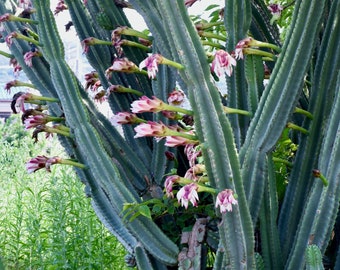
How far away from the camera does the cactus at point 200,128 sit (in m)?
1.59

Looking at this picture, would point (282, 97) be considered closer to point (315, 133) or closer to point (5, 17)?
point (315, 133)

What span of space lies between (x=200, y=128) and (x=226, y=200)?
0.20 meters

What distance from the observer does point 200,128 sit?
1587 millimetres

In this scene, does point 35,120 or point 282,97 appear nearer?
point 282,97

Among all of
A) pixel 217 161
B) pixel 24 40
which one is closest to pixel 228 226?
pixel 217 161

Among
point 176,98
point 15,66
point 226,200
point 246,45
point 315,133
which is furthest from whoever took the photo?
point 15,66

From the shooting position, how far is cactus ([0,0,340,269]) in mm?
1587

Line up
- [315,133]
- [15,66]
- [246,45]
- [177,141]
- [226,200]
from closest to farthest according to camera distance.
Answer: [226,200], [177,141], [246,45], [315,133], [15,66]

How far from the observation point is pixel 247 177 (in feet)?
5.65

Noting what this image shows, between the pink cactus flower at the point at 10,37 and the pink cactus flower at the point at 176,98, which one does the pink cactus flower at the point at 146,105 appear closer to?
the pink cactus flower at the point at 176,98

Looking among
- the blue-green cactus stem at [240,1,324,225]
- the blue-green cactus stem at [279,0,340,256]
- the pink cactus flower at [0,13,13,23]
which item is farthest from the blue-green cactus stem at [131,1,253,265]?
the pink cactus flower at [0,13,13,23]

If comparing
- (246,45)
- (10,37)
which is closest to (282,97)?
(246,45)

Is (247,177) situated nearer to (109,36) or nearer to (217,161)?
(217,161)

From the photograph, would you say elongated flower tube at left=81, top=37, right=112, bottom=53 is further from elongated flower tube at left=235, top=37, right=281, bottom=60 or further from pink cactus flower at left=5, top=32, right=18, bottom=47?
elongated flower tube at left=235, top=37, right=281, bottom=60
